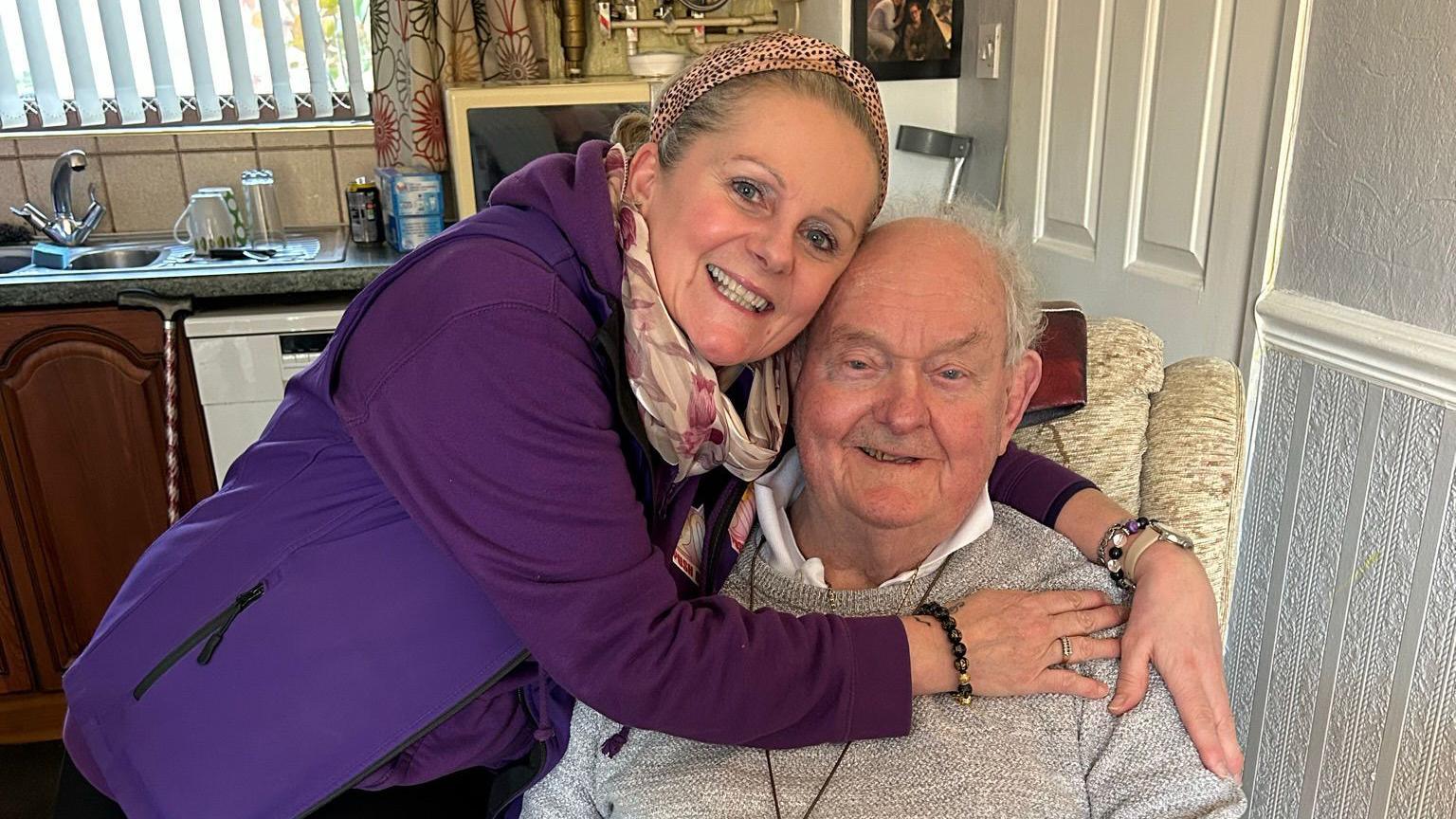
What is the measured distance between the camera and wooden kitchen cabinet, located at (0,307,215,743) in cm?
235

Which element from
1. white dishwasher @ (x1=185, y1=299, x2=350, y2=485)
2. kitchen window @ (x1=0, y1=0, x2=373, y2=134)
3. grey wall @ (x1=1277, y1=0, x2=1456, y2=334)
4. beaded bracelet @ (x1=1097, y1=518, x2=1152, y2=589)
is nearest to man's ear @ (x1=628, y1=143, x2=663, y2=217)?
beaded bracelet @ (x1=1097, y1=518, x2=1152, y2=589)

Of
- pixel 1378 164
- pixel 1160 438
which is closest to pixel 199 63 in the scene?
pixel 1160 438

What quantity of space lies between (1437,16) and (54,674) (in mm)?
3175

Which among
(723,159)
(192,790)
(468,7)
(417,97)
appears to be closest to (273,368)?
(417,97)

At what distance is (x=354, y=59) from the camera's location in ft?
10.2

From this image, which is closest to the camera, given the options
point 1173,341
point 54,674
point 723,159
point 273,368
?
point 723,159

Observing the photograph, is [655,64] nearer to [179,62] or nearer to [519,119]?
[519,119]

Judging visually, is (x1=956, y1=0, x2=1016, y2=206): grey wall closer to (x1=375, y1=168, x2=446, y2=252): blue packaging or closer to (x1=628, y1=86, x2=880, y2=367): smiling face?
(x1=375, y1=168, x2=446, y2=252): blue packaging

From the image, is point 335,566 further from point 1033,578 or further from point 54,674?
point 54,674

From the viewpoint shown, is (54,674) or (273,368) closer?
(273,368)

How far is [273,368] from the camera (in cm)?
241

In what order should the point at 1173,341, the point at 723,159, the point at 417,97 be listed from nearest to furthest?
the point at 723,159 → the point at 1173,341 → the point at 417,97

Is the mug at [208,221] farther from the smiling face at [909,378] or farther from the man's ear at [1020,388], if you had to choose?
the man's ear at [1020,388]

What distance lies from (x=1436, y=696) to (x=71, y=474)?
277 cm
